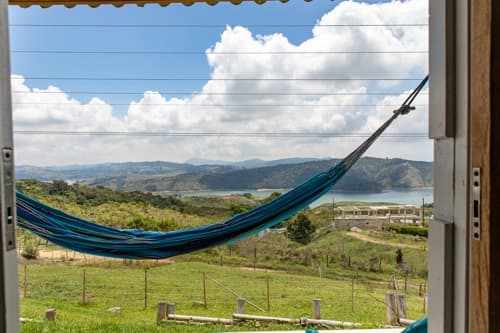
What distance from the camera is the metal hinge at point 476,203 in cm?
37

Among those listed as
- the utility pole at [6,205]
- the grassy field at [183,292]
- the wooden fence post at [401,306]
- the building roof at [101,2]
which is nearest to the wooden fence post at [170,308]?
the grassy field at [183,292]

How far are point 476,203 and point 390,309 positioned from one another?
3986mm

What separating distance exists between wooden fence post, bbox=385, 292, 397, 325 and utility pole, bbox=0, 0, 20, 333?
4015 mm

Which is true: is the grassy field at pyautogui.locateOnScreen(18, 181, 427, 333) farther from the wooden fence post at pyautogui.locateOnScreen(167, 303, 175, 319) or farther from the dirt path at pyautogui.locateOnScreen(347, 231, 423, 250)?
→ the wooden fence post at pyautogui.locateOnScreen(167, 303, 175, 319)

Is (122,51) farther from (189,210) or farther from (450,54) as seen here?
(450,54)

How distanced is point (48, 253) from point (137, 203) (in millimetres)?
1156

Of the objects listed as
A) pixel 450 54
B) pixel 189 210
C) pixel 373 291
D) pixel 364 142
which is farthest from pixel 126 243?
pixel 373 291

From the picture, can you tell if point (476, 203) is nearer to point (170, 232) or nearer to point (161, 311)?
point (170, 232)

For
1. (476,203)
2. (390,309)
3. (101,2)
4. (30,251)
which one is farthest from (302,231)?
(476,203)

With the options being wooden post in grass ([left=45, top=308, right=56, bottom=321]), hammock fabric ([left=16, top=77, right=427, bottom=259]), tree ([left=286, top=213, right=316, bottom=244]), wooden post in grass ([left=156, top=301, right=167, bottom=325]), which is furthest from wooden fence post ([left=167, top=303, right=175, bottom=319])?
hammock fabric ([left=16, top=77, right=427, bottom=259])

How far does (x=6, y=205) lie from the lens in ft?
1.30

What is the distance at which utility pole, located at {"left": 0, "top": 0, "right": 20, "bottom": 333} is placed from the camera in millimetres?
393

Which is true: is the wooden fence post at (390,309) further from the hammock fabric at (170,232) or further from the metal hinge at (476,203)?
the metal hinge at (476,203)

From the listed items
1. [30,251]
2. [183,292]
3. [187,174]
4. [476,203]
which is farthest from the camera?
[187,174]
